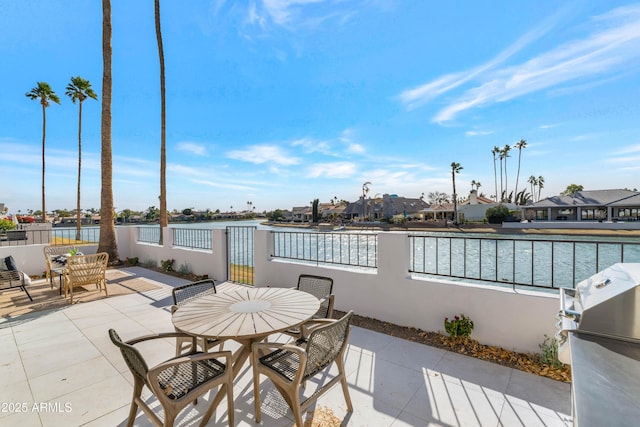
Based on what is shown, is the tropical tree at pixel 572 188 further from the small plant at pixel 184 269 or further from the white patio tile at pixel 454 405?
the small plant at pixel 184 269

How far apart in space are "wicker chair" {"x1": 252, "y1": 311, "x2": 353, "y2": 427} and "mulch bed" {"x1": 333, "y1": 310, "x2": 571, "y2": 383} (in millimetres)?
1648

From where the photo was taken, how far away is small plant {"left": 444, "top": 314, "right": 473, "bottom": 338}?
3191 mm

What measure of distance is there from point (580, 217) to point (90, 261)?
1779 inches

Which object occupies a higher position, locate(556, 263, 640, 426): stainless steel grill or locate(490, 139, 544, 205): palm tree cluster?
locate(490, 139, 544, 205): palm tree cluster

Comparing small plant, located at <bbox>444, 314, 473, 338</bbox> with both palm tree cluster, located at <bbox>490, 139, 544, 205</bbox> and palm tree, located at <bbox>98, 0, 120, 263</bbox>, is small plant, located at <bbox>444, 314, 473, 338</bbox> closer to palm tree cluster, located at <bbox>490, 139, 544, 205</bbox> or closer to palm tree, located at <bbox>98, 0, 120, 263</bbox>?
palm tree, located at <bbox>98, 0, 120, 263</bbox>

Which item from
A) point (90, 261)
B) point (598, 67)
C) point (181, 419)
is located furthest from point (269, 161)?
point (181, 419)

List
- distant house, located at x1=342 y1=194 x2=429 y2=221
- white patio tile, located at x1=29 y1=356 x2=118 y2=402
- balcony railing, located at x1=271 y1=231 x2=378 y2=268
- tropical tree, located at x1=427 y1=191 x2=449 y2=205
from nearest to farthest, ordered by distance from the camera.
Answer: white patio tile, located at x1=29 y1=356 x2=118 y2=402
balcony railing, located at x1=271 y1=231 x2=378 y2=268
distant house, located at x1=342 y1=194 x2=429 y2=221
tropical tree, located at x1=427 y1=191 x2=449 y2=205

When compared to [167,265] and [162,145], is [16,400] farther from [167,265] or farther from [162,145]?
[162,145]

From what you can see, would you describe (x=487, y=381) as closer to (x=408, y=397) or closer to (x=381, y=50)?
(x=408, y=397)

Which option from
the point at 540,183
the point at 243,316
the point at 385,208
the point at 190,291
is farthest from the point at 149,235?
the point at 540,183

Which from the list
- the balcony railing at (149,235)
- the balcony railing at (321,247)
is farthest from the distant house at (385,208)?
the balcony railing at (321,247)

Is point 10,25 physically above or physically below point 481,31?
above

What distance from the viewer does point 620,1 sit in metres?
4.56

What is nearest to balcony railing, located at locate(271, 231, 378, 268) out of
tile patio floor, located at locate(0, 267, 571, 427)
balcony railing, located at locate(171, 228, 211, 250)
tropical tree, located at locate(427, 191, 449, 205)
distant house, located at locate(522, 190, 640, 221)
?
tile patio floor, located at locate(0, 267, 571, 427)
